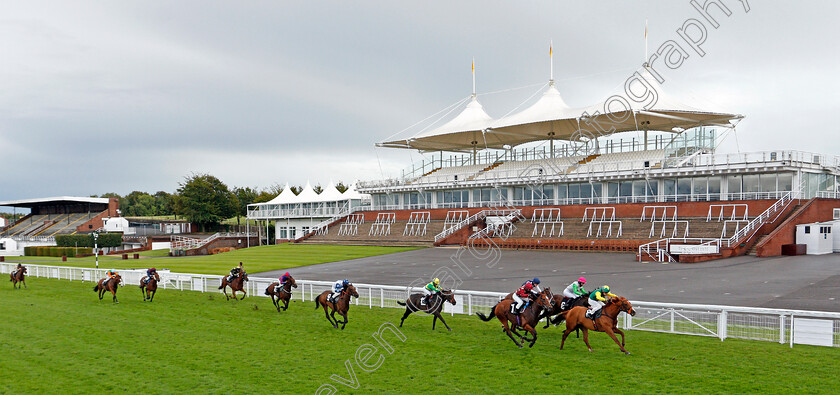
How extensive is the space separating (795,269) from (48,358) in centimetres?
2653

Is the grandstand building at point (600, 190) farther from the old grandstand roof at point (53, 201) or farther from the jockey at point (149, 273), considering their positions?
the old grandstand roof at point (53, 201)

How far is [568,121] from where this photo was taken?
180ft

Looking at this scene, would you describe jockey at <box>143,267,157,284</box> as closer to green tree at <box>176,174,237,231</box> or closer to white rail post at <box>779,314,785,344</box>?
white rail post at <box>779,314,785,344</box>

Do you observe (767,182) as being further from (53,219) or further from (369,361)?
(53,219)

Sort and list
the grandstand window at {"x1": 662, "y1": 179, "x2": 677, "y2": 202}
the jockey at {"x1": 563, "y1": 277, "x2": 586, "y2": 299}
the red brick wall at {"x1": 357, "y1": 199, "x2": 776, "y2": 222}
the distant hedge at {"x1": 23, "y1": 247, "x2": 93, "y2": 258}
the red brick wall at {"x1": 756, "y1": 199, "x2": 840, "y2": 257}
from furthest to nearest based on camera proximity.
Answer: the distant hedge at {"x1": 23, "y1": 247, "x2": 93, "y2": 258}, the grandstand window at {"x1": 662, "y1": 179, "x2": 677, "y2": 202}, the red brick wall at {"x1": 357, "y1": 199, "x2": 776, "y2": 222}, the red brick wall at {"x1": 756, "y1": 199, "x2": 840, "y2": 257}, the jockey at {"x1": 563, "y1": 277, "x2": 586, "y2": 299}

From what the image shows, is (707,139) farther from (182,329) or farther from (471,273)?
(182,329)

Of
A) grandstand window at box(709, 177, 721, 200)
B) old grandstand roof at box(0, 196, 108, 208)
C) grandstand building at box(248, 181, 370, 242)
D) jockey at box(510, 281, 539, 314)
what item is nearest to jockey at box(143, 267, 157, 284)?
jockey at box(510, 281, 539, 314)

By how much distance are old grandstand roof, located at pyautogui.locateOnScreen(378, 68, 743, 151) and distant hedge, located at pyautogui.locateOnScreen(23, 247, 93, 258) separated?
108 feet

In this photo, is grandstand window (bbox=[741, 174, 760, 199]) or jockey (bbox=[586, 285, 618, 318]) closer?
jockey (bbox=[586, 285, 618, 318])


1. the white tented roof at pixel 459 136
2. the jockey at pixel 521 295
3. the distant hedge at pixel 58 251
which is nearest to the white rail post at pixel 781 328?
the jockey at pixel 521 295

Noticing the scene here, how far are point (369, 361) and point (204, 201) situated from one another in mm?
72767

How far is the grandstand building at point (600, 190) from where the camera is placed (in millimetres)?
35875

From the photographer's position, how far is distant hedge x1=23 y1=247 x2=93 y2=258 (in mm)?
55875

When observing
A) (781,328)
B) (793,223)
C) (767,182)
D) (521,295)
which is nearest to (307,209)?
(767,182)
